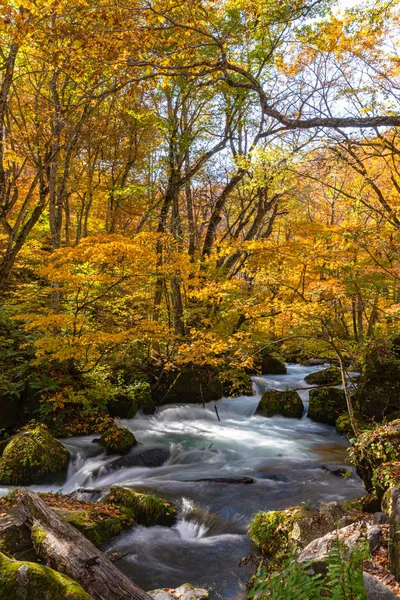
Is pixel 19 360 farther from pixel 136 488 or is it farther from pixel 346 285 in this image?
pixel 346 285

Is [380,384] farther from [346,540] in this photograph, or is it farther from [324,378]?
[346,540]

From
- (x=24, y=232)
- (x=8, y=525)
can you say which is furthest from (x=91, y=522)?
(x=24, y=232)

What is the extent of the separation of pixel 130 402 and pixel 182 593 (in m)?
6.55

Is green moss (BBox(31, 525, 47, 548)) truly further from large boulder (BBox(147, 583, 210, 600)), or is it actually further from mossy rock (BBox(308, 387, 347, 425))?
mossy rock (BBox(308, 387, 347, 425))

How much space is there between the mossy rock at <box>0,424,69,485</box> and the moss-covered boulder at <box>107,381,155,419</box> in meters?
2.70

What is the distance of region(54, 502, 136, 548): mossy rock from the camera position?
4.91 metres

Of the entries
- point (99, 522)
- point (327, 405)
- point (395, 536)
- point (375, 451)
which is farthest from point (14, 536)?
point (327, 405)

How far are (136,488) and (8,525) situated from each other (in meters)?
2.90

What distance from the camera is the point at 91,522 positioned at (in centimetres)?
506

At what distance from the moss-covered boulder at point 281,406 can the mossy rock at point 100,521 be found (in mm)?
6840

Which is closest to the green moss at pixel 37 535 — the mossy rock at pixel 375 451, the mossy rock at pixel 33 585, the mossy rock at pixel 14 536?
the mossy rock at pixel 14 536

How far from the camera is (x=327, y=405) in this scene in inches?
434

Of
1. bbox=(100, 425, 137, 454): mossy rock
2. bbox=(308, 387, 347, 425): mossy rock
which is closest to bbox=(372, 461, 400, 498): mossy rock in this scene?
bbox=(100, 425, 137, 454): mossy rock

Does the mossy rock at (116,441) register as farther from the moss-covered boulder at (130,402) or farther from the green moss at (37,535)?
the green moss at (37,535)
